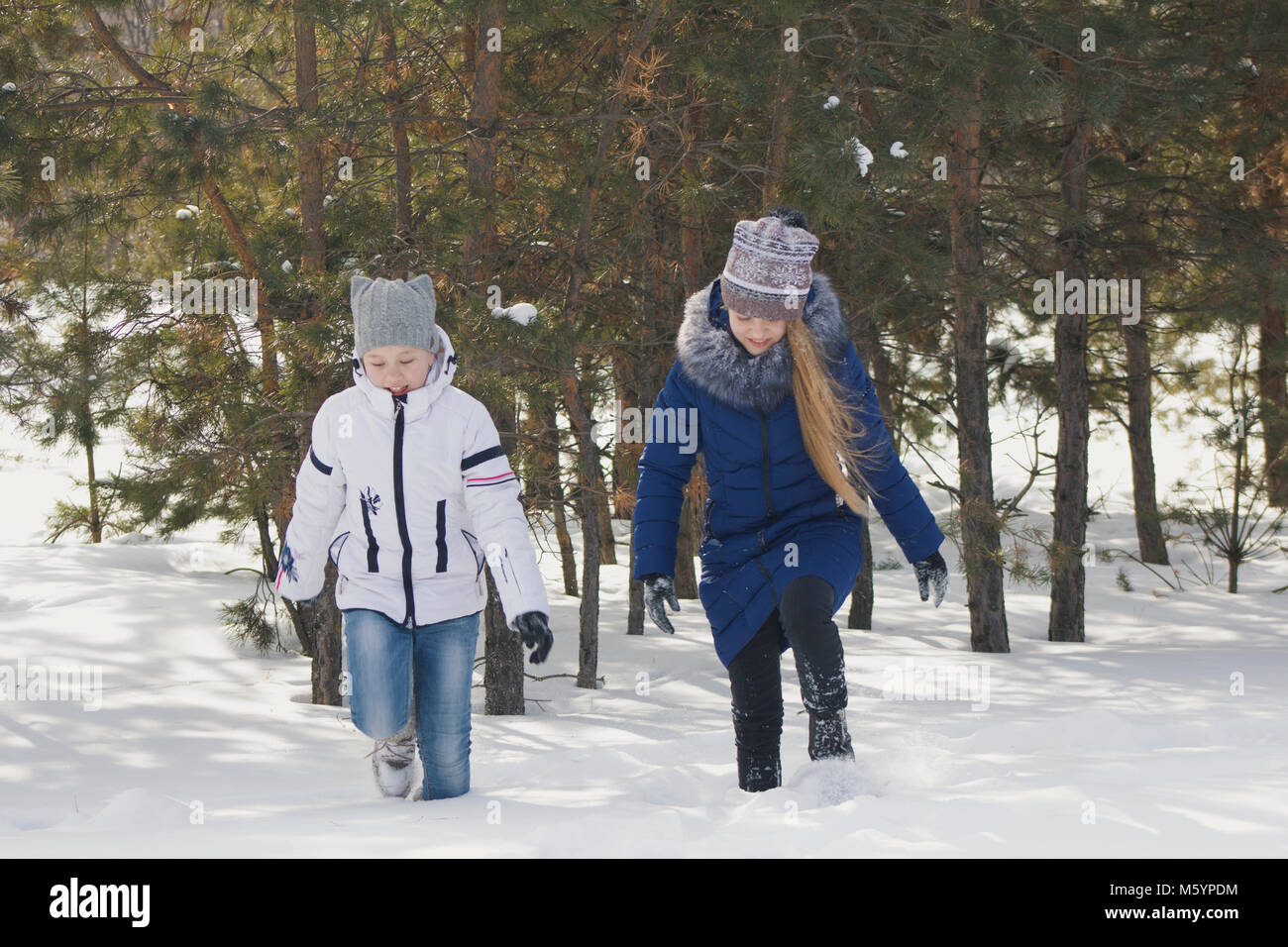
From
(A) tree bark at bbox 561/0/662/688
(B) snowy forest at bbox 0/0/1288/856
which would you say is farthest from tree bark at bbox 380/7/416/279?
(A) tree bark at bbox 561/0/662/688

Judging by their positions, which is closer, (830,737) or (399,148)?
(830,737)

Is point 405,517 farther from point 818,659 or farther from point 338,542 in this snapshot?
point 818,659

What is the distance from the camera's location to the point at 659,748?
4879mm

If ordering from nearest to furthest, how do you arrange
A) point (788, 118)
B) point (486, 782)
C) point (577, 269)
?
point (486, 782) < point (788, 118) < point (577, 269)

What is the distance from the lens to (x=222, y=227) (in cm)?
841

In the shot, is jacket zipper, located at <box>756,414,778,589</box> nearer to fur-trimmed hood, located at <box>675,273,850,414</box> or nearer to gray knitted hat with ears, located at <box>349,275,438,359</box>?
fur-trimmed hood, located at <box>675,273,850,414</box>

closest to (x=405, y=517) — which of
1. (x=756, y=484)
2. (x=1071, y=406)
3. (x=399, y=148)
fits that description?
(x=756, y=484)

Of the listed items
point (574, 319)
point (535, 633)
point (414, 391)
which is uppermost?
point (574, 319)

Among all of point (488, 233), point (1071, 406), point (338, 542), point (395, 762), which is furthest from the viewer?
point (1071, 406)

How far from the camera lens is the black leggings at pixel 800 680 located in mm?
3445

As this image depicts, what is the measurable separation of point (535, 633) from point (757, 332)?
1.13m

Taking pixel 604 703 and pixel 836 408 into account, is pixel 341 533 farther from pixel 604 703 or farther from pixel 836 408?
pixel 604 703
